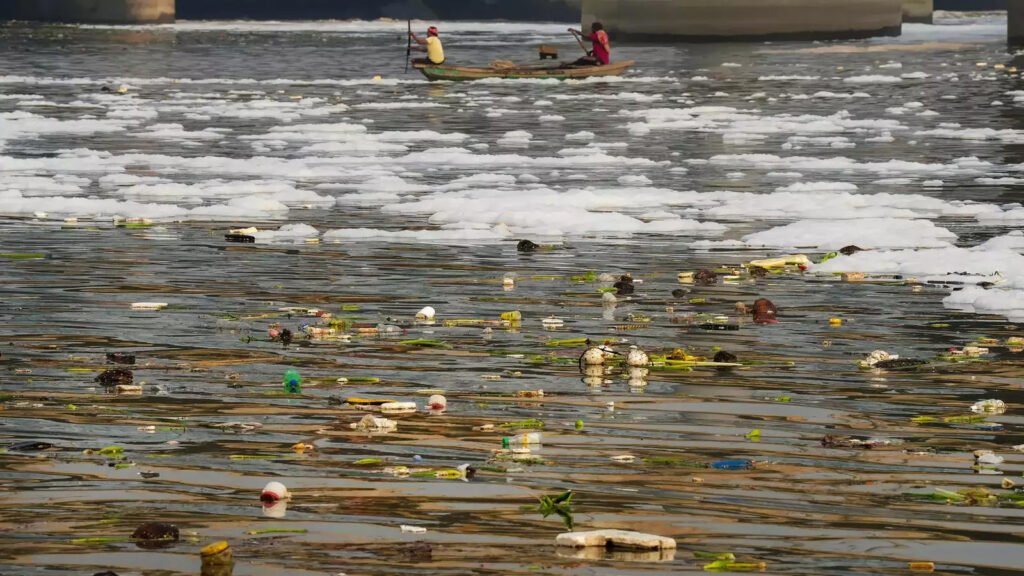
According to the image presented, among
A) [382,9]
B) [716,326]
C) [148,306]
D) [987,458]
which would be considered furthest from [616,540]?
[382,9]

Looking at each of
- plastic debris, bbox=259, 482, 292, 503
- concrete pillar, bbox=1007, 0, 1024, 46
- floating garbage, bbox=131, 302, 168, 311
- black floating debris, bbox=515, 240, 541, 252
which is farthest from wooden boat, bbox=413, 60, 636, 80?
plastic debris, bbox=259, 482, 292, 503

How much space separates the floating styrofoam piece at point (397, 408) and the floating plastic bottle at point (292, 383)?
61 centimetres

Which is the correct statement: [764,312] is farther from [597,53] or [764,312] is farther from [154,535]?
[597,53]

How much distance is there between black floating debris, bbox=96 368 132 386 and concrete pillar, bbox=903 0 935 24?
89.8 m

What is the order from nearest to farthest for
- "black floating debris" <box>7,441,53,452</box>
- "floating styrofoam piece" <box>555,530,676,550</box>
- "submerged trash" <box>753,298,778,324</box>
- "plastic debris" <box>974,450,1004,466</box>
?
1. "floating styrofoam piece" <box>555,530,676,550</box>
2. "plastic debris" <box>974,450,1004,466</box>
3. "black floating debris" <box>7,441,53,452</box>
4. "submerged trash" <box>753,298,778,324</box>

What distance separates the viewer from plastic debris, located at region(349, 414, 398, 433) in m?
7.50

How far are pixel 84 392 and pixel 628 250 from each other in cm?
656

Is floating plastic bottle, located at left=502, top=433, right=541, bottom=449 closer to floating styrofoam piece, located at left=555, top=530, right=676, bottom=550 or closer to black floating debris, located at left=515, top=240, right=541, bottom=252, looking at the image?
floating styrofoam piece, located at left=555, top=530, right=676, bottom=550

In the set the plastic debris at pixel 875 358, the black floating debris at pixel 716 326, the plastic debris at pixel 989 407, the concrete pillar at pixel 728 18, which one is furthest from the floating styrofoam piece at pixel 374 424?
the concrete pillar at pixel 728 18

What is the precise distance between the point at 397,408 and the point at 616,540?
2.35m

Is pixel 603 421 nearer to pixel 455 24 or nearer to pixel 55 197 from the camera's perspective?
pixel 55 197

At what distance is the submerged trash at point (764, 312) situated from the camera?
34.7 ft

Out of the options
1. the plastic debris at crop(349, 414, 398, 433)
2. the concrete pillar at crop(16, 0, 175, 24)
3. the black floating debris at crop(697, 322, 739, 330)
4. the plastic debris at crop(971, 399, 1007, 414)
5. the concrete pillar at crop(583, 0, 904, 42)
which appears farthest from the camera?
the concrete pillar at crop(16, 0, 175, 24)

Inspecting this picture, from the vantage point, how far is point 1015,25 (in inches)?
2506
